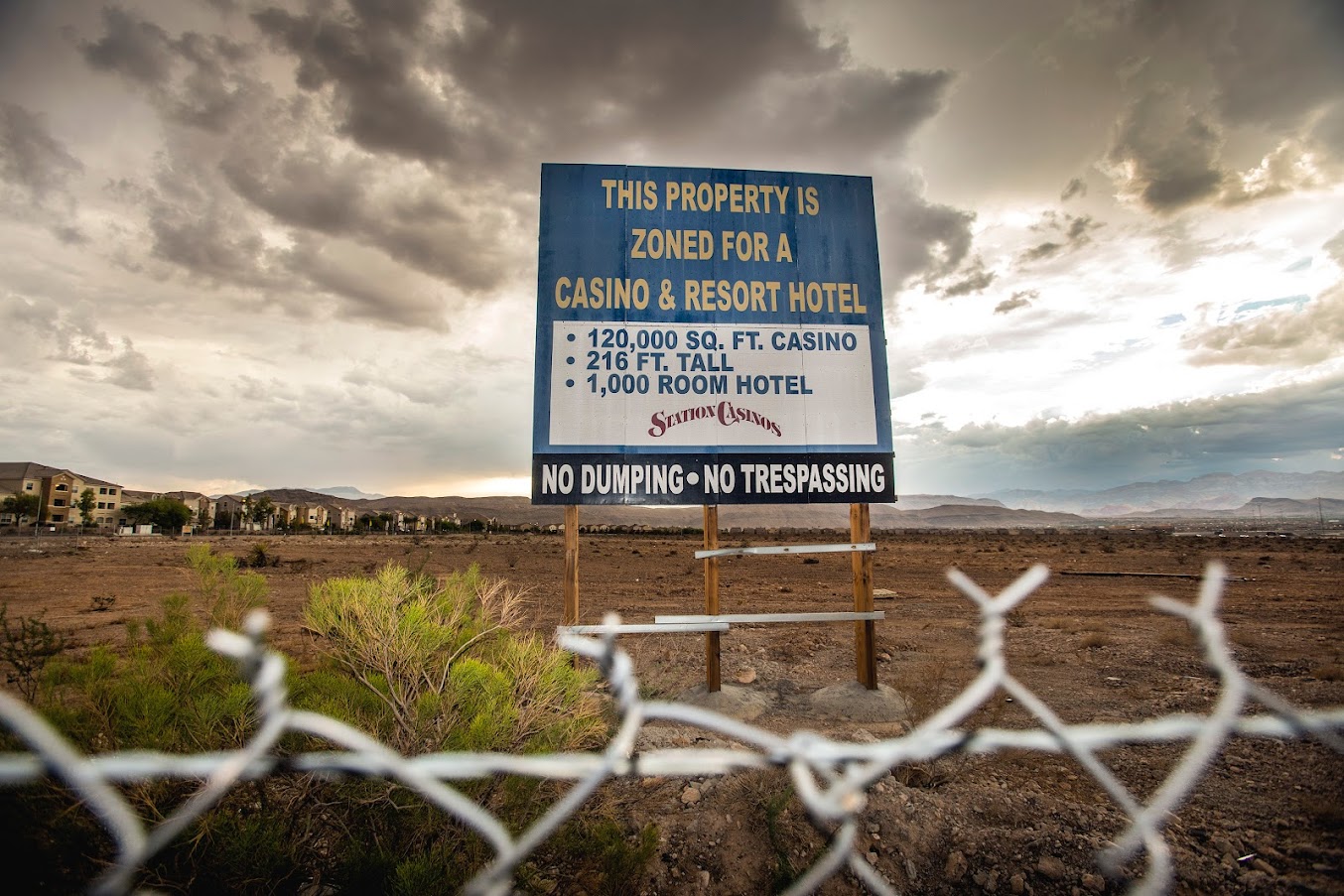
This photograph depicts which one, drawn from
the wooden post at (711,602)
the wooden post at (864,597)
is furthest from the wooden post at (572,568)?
the wooden post at (864,597)

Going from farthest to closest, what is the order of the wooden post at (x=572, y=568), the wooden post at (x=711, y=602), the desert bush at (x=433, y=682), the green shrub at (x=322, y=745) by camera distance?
1. the wooden post at (x=711, y=602)
2. the wooden post at (x=572, y=568)
3. the desert bush at (x=433, y=682)
4. the green shrub at (x=322, y=745)

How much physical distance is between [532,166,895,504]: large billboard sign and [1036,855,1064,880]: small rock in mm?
3767

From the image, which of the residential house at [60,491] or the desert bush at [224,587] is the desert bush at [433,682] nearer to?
the desert bush at [224,587]

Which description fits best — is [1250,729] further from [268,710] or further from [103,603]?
[103,603]

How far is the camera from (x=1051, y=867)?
3.40 m

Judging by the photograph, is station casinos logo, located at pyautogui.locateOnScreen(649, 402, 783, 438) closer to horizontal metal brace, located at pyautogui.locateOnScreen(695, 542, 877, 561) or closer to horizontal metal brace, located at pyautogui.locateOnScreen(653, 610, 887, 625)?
horizontal metal brace, located at pyautogui.locateOnScreen(695, 542, 877, 561)

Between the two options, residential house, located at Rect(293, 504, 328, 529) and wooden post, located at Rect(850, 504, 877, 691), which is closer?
wooden post, located at Rect(850, 504, 877, 691)

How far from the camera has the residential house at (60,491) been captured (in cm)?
9900

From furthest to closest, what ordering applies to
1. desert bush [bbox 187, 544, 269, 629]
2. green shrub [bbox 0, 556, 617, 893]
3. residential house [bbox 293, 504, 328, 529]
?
residential house [bbox 293, 504, 328, 529] → desert bush [bbox 187, 544, 269, 629] → green shrub [bbox 0, 556, 617, 893]

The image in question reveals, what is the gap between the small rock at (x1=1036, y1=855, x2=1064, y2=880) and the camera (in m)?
3.35

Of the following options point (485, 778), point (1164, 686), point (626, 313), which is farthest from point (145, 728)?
point (1164, 686)

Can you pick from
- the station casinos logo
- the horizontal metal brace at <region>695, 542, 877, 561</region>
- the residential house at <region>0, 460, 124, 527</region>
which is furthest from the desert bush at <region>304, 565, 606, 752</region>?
the residential house at <region>0, 460, 124, 527</region>

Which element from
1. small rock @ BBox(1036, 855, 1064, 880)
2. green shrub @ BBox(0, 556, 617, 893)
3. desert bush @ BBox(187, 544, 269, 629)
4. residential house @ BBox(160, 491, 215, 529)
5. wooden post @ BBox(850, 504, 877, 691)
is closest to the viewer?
green shrub @ BBox(0, 556, 617, 893)

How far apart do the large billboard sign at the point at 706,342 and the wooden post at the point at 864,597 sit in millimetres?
333
